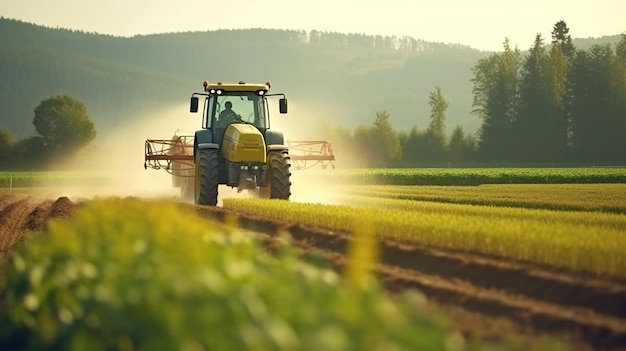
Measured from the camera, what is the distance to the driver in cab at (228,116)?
89.4 ft

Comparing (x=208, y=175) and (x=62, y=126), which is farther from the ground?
(x=62, y=126)

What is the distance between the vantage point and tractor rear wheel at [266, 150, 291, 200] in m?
25.6

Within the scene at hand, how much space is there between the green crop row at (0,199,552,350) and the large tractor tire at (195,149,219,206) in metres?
14.7

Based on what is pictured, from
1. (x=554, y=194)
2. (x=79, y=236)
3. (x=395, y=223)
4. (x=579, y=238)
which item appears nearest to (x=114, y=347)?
(x=79, y=236)

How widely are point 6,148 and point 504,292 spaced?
88.3m

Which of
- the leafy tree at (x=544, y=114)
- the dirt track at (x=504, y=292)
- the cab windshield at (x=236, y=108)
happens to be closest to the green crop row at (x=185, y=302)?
the dirt track at (x=504, y=292)

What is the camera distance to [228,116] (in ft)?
89.7

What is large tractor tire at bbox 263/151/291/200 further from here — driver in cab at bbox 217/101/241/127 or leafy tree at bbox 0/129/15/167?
leafy tree at bbox 0/129/15/167

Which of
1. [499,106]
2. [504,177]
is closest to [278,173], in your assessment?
[504,177]

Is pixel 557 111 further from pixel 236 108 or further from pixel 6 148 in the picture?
pixel 236 108

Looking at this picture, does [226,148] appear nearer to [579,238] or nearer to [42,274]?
[579,238]

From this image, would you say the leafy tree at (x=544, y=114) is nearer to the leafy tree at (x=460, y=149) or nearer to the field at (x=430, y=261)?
the leafy tree at (x=460, y=149)

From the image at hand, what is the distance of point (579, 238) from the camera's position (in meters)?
15.2

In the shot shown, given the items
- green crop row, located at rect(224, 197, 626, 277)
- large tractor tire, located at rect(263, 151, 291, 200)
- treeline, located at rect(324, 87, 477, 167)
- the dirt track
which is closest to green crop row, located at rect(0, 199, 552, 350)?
the dirt track
